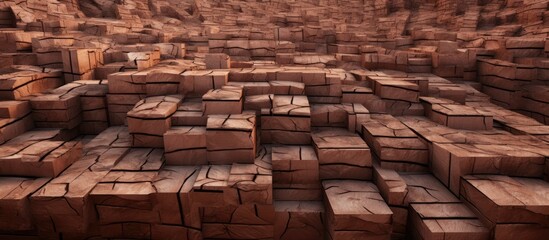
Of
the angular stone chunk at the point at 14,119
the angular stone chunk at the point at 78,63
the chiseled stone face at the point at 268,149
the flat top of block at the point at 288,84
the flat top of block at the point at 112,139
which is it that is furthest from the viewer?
the angular stone chunk at the point at 78,63

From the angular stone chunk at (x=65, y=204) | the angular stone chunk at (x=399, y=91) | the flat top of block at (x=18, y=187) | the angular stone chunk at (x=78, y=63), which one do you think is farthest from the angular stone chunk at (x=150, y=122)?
the angular stone chunk at (x=399, y=91)

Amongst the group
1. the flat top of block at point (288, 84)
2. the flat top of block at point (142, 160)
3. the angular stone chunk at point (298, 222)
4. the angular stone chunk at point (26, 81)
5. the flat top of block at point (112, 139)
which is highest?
the angular stone chunk at point (26, 81)

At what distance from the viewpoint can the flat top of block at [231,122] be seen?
10.9 feet

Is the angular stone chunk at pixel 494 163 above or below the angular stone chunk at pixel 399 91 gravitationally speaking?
below

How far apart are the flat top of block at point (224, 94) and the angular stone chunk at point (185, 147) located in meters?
0.41

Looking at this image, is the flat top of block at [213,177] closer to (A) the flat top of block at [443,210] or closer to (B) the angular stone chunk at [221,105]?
(B) the angular stone chunk at [221,105]

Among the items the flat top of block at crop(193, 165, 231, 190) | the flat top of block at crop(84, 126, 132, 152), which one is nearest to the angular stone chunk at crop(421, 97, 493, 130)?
the flat top of block at crop(193, 165, 231, 190)

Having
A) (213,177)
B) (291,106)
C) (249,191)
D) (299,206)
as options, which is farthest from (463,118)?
(213,177)

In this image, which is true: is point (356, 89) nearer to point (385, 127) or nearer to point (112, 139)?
point (385, 127)

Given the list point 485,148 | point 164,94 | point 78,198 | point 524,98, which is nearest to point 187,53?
point 164,94

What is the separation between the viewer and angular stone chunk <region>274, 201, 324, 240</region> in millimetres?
3123

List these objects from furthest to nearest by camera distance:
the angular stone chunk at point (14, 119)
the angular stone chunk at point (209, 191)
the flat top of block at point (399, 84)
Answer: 1. the flat top of block at point (399, 84)
2. the angular stone chunk at point (14, 119)
3. the angular stone chunk at point (209, 191)

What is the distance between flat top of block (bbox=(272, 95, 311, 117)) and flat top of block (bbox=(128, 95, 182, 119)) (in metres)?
1.13

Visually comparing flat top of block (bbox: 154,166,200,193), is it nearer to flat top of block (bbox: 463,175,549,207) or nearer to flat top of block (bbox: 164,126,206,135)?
flat top of block (bbox: 164,126,206,135)
